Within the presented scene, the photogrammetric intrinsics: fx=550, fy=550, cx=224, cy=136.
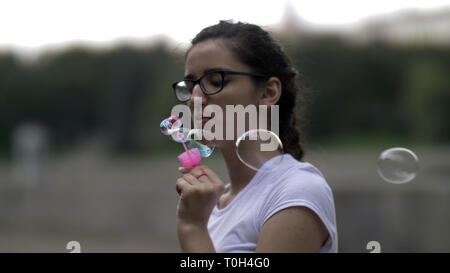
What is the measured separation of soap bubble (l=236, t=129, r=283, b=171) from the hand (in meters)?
0.25

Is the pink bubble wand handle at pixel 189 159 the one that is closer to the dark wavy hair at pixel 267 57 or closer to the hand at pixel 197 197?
the hand at pixel 197 197

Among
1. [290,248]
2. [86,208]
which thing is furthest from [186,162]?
[86,208]

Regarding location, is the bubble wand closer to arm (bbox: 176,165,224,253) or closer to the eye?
arm (bbox: 176,165,224,253)

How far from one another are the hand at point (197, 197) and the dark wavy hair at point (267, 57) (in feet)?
1.55

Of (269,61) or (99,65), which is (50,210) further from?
(99,65)

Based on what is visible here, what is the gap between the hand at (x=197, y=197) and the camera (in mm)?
1644

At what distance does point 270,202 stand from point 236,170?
350mm

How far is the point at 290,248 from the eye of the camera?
62.1 inches

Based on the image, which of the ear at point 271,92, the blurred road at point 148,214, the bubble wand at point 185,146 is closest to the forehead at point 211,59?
the ear at point 271,92

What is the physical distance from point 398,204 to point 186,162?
23.0ft

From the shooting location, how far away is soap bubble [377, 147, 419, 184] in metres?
2.81

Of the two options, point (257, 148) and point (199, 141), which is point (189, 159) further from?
point (257, 148)

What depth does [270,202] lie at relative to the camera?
1.68 meters

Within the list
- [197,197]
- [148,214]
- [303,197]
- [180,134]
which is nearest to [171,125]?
[180,134]
